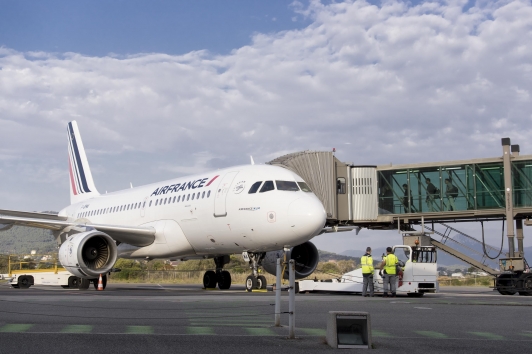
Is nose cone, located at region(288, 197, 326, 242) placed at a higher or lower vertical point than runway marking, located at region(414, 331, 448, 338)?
higher

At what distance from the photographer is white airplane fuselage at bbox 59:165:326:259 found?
770 inches

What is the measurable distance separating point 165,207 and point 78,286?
22.1ft

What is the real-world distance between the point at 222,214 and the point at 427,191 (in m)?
10.7

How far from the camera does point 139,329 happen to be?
899cm

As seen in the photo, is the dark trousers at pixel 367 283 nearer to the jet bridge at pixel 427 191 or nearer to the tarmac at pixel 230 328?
the tarmac at pixel 230 328

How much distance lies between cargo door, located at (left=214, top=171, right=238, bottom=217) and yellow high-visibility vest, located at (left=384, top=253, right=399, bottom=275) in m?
5.24

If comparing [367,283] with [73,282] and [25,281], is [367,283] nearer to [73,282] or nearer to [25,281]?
[73,282]

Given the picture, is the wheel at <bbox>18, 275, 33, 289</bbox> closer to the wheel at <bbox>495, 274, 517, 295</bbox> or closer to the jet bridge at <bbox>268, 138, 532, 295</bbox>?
the jet bridge at <bbox>268, 138, 532, 295</bbox>

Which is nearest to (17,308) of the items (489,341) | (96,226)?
(489,341)

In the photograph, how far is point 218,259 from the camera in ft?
81.0

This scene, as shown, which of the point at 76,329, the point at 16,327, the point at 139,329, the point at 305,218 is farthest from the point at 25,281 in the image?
the point at 139,329

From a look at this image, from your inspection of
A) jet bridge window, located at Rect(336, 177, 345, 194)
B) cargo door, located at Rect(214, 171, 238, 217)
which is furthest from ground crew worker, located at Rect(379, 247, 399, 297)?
jet bridge window, located at Rect(336, 177, 345, 194)

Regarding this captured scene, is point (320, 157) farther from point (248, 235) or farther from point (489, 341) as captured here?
point (489, 341)

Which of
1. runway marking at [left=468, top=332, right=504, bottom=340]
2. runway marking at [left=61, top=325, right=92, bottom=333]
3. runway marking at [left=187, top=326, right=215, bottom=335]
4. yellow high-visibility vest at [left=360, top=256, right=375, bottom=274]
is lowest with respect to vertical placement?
runway marking at [left=468, top=332, right=504, bottom=340]
